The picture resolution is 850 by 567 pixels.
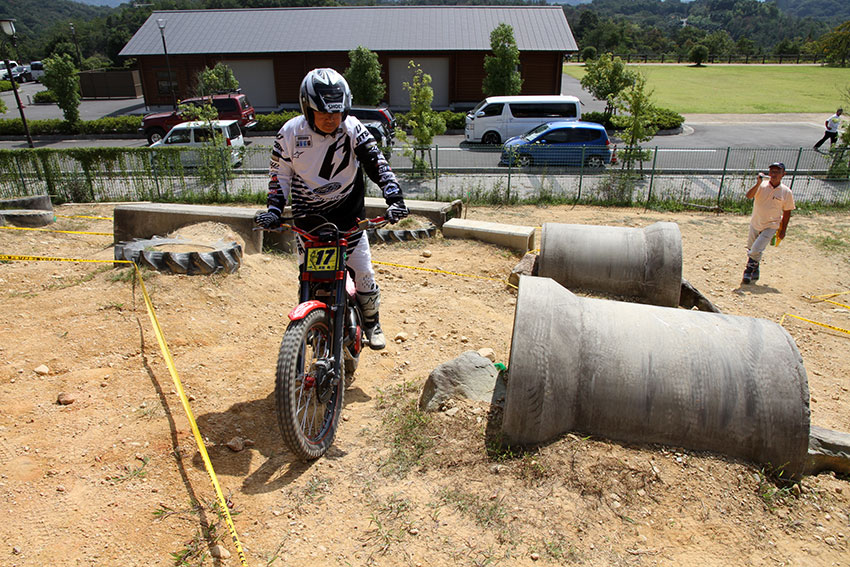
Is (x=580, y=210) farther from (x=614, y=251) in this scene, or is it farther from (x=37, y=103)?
(x=37, y=103)

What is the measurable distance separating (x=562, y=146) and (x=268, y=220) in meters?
14.0

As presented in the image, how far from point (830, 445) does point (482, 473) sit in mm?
2339

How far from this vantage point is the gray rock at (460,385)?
4.28 m

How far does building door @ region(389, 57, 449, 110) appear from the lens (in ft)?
108

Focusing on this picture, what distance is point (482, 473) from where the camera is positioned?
3.60 metres

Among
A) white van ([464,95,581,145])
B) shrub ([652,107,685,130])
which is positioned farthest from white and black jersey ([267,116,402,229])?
shrub ([652,107,685,130])

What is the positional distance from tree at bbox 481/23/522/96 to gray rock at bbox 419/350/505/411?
27141 mm

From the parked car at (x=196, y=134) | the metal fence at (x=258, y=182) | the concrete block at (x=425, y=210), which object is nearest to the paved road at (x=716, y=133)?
the parked car at (x=196, y=134)

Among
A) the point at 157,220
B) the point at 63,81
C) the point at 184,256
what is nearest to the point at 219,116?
the point at 63,81

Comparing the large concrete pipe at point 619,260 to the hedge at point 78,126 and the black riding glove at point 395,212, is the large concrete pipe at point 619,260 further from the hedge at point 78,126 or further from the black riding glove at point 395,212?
the hedge at point 78,126

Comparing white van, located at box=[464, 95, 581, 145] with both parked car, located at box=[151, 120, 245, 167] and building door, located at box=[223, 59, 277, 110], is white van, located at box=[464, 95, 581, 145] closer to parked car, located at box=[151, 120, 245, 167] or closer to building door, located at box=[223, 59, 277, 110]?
parked car, located at box=[151, 120, 245, 167]

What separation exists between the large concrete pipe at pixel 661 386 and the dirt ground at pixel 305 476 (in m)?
0.14

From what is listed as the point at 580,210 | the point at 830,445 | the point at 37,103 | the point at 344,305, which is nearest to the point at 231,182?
the point at 580,210

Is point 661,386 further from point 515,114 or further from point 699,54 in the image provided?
point 699,54
